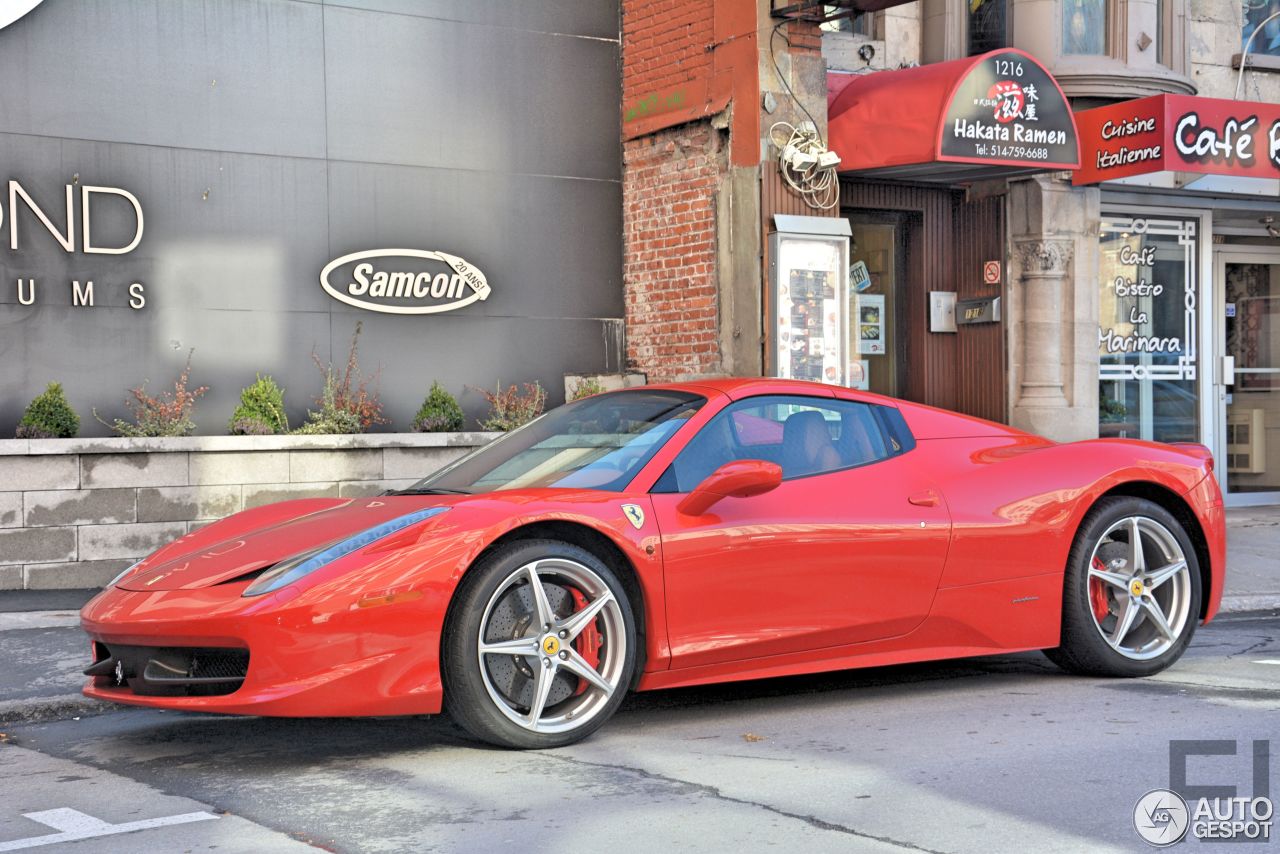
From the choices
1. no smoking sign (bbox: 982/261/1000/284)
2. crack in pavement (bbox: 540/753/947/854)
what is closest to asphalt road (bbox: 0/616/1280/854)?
crack in pavement (bbox: 540/753/947/854)

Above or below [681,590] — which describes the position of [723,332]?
above

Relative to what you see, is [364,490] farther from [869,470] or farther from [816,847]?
[816,847]

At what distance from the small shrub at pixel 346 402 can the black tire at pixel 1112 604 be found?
600cm

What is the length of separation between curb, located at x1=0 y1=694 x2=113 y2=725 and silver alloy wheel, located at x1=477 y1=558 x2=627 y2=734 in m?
2.38

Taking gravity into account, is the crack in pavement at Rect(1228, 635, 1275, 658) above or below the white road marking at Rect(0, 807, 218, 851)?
below

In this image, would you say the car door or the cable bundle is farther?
the cable bundle

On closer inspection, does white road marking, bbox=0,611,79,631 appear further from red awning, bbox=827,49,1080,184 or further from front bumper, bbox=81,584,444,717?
red awning, bbox=827,49,1080,184

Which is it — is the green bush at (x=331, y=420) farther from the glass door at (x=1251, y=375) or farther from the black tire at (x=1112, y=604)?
the glass door at (x=1251, y=375)

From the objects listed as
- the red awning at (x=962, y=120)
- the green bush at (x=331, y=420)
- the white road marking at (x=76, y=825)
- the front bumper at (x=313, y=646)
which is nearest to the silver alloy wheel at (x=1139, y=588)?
the front bumper at (x=313, y=646)

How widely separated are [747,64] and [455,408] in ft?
11.7

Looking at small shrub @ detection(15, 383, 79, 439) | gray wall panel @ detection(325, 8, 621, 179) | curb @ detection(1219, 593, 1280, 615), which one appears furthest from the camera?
gray wall panel @ detection(325, 8, 621, 179)

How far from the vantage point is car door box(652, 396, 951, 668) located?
5.63m

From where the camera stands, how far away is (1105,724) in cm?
566

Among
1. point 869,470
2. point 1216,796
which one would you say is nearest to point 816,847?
point 1216,796
